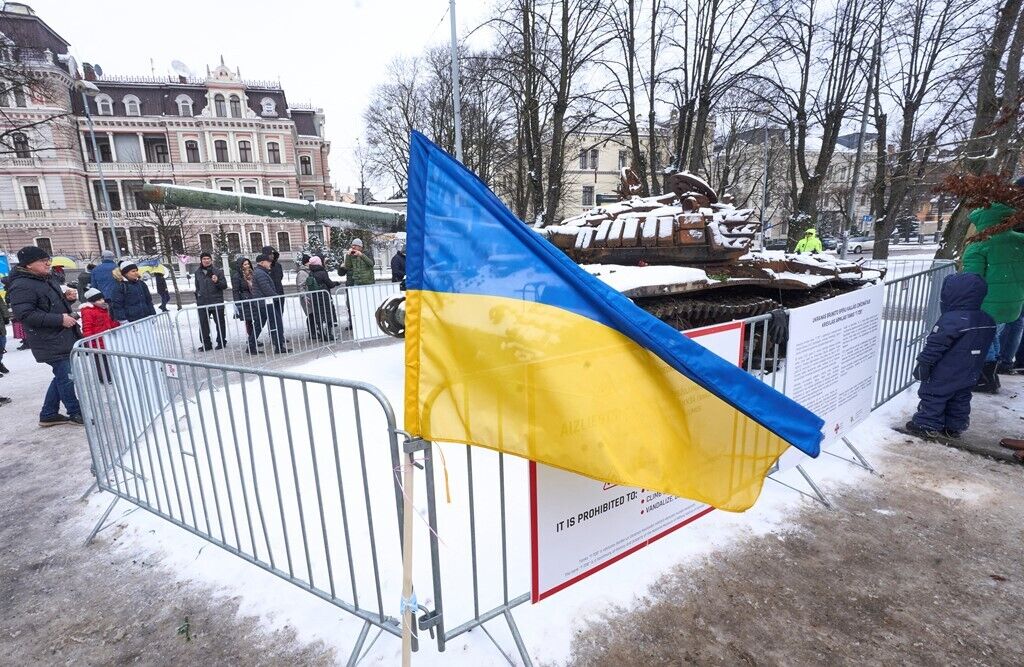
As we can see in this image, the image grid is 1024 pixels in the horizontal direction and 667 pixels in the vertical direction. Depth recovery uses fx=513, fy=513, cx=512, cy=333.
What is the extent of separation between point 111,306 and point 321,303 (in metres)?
3.09

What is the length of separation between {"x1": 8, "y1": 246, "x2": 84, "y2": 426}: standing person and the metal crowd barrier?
28.0 inches

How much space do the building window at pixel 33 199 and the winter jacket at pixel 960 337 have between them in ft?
177

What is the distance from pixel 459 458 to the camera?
4375mm

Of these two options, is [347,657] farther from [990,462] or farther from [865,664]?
[990,462]

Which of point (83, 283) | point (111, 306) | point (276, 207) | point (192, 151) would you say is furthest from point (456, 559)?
point (192, 151)

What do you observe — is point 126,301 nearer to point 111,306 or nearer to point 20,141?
point 111,306

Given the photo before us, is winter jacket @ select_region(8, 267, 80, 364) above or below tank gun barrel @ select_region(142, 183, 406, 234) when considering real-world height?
below

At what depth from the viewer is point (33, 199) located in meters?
39.5

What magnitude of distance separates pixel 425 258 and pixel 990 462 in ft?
17.1

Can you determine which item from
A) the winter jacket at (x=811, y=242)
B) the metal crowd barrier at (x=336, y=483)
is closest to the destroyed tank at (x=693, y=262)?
the metal crowd barrier at (x=336, y=483)

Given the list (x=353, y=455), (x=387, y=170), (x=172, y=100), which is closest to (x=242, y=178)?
(x=172, y=100)

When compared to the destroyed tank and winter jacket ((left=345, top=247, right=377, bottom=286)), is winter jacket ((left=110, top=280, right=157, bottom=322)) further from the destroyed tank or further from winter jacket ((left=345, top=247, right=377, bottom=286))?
the destroyed tank

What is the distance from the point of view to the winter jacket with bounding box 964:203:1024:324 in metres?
4.78

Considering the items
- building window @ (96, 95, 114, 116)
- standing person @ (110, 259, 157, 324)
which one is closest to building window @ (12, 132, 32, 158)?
standing person @ (110, 259, 157, 324)
